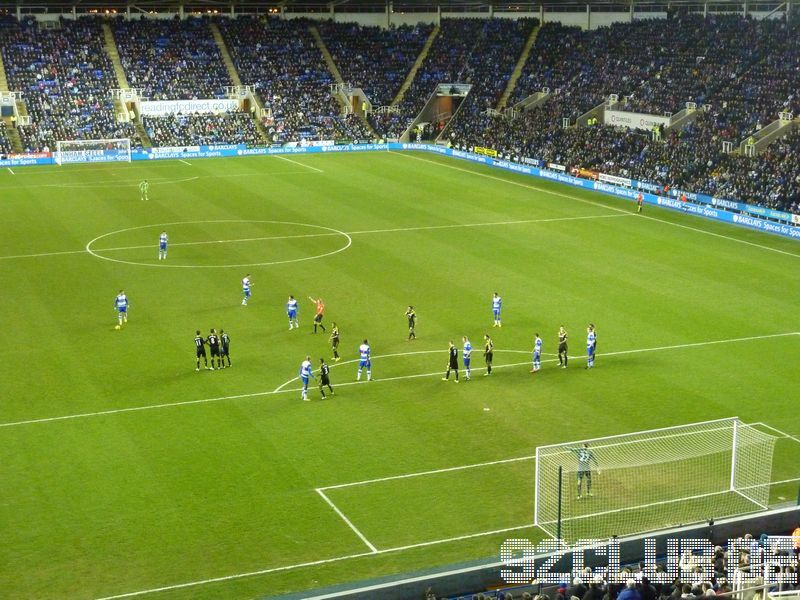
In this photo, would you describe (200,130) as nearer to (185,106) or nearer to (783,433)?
(185,106)

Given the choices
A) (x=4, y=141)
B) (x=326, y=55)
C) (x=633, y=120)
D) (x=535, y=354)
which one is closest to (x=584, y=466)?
(x=535, y=354)

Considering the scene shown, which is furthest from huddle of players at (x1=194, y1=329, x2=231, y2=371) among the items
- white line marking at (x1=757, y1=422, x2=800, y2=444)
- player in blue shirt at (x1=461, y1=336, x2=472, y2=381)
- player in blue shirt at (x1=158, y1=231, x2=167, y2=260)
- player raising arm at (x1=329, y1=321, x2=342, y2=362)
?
white line marking at (x1=757, y1=422, x2=800, y2=444)

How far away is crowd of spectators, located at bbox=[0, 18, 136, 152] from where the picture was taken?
78625 millimetres

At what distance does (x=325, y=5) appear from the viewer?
98.2 m

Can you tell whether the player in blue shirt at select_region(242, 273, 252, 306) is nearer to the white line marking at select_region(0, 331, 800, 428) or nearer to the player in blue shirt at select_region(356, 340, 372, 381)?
the player in blue shirt at select_region(356, 340, 372, 381)

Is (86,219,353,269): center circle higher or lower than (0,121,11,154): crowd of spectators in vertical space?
lower

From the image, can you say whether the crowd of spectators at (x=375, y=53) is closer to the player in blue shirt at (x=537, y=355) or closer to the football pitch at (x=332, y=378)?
the football pitch at (x=332, y=378)

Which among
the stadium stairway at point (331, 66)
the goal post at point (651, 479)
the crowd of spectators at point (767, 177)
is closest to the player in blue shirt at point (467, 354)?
the goal post at point (651, 479)

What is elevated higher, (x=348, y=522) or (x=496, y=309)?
(x=496, y=309)

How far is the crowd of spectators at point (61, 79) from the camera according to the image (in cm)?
7862

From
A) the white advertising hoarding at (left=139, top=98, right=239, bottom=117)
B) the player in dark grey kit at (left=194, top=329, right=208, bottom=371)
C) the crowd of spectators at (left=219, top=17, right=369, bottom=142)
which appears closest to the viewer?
the player in dark grey kit at (left=194, top=329, right=208, bottom=371)

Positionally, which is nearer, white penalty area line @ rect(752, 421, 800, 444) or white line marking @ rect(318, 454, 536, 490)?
white line marking @ rect(318, 454, 536, 490)

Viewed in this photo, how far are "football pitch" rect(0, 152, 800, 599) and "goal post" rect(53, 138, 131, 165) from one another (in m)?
19.0

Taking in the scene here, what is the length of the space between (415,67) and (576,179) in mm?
34083
